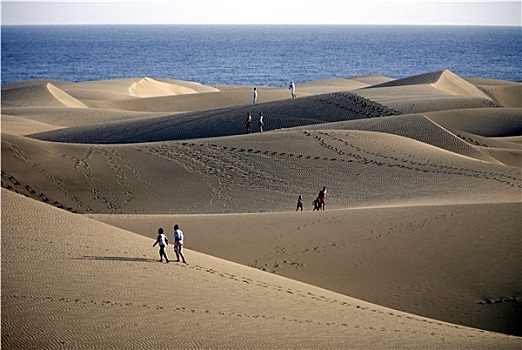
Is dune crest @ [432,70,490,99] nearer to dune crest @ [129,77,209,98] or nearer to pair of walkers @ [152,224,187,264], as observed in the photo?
dune crest @ [129,77,209,98]

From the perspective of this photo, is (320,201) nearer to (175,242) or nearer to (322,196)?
(322,196)

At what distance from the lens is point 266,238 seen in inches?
671

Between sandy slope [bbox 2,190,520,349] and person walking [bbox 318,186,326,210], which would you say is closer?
sandy slope [bbox 2,190,520,349]

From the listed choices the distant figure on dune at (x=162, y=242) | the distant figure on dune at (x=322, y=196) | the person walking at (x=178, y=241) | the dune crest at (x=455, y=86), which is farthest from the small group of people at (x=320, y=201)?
the dune crest at (x=455, y=86)

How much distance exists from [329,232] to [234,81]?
8038cm

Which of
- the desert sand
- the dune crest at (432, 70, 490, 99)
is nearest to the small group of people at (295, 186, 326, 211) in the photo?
the desert sand

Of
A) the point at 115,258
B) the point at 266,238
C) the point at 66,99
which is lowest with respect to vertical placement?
the point at 66,99

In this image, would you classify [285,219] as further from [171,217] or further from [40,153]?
[40,153]

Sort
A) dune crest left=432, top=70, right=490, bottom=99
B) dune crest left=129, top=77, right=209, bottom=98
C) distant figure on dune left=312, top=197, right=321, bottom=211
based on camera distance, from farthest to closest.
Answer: dune crest left=129, top=77, right=209, bottom=98, dune crest left=432, top=70, right=490, bottom=99, distant figure on dune left=312, top=197, right=321, bottom=211

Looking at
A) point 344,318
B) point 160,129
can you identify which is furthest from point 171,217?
point 160,129

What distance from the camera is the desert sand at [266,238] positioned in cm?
1041

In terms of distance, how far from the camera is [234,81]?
96375mm

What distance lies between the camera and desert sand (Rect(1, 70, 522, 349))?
1041 cm

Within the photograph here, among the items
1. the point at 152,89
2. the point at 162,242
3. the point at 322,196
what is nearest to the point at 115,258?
the point at 162,242
